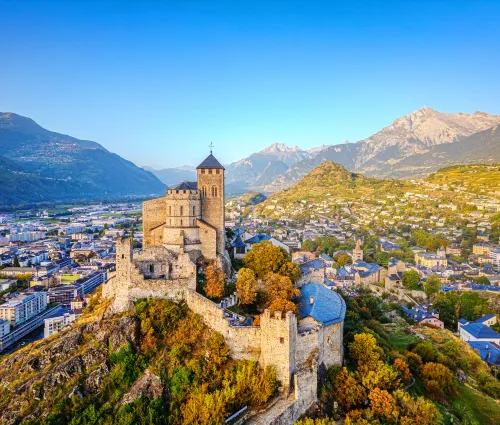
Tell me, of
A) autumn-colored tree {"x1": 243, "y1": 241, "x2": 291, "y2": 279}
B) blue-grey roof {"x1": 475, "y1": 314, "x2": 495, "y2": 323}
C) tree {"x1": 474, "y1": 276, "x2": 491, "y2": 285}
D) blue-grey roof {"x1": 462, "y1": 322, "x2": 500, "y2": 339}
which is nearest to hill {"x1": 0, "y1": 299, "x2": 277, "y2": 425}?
autumn-colored tree {"x1": 243, "y1": 241, "x2": 291, "y2": 279}

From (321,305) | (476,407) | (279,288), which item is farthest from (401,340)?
(279,288)

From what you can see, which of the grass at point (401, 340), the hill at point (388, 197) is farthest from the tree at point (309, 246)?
the grass at point (401, 340)

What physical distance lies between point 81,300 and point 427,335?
49874 millimetres

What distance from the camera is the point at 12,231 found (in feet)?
446

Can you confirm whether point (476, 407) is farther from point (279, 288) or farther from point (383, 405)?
point (279, 288)

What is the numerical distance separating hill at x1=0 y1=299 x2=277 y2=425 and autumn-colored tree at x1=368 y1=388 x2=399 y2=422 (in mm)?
7018

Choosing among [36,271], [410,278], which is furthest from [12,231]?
[410,278]

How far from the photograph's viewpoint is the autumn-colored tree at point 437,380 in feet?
107

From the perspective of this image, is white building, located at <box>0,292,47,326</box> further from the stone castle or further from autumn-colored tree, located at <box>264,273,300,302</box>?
autumn-colored tree, located at <box>264,273,300,302</box>

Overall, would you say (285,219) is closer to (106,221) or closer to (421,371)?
(106,221)

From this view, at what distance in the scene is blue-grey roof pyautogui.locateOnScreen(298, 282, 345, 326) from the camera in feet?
87.2

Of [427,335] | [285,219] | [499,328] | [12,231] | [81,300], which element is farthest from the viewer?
[285,219]

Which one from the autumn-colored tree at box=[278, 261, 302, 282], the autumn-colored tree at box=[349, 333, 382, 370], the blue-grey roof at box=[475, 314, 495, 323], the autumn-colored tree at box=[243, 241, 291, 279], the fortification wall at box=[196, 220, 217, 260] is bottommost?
the blue-grey roof at box=[475, 314, 495, 323]

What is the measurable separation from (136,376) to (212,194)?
1525cm
